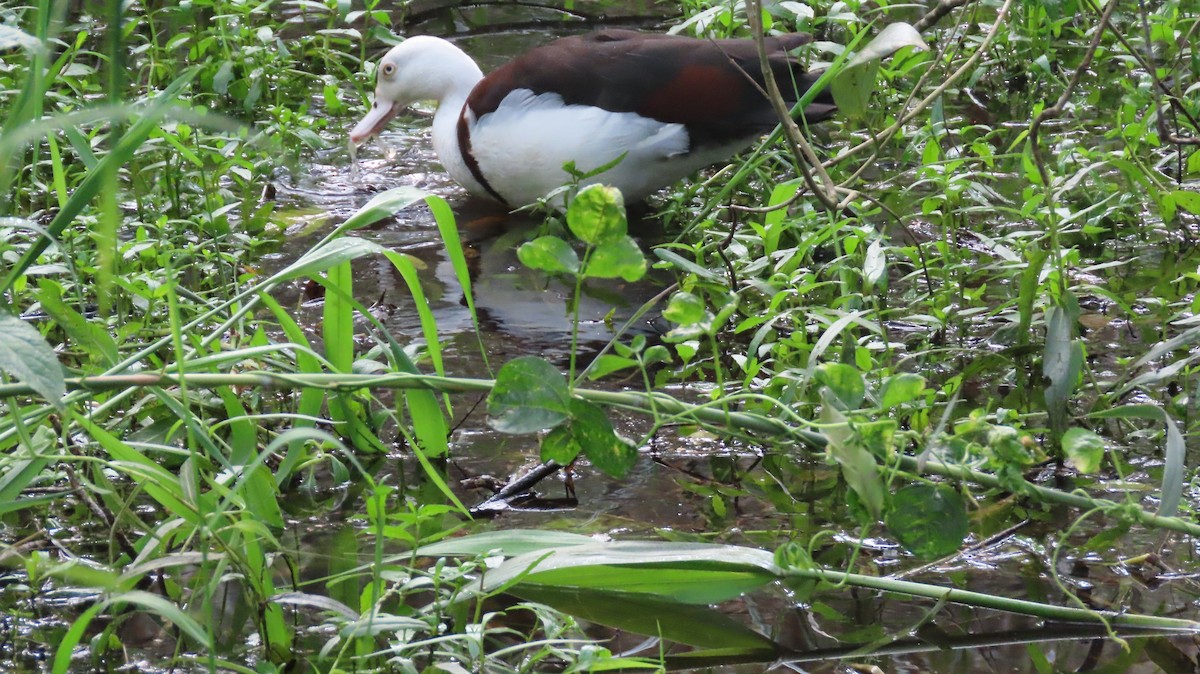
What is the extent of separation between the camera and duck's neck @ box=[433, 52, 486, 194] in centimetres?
462

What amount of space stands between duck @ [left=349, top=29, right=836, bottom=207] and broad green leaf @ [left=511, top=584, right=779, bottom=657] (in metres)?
2.07

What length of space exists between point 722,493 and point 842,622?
51 centimetres

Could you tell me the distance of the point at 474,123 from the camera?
4.54 meters

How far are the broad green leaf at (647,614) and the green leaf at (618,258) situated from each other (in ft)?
1.78

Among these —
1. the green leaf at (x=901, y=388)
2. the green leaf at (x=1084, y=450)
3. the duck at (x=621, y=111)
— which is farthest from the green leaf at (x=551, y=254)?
the duck at (x=621, y=111)

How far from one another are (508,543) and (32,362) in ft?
2.55

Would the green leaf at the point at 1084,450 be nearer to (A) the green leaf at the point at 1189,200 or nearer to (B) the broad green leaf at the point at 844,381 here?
(B) the broad green leaf at the point at 844,381

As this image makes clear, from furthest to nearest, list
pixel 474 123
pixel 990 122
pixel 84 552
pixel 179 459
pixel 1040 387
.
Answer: pixel 990 122
pixel 474 123
pixel 1040 387
pixel 179 459
pixel 84 552

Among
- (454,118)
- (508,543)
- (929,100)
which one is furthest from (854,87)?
(454,118)

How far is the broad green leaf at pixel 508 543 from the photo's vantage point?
221 cm

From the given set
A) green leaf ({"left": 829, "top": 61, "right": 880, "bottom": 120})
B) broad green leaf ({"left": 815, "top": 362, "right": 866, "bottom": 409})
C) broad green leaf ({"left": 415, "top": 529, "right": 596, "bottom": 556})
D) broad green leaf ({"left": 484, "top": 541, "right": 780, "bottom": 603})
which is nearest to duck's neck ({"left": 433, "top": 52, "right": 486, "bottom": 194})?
green leaf ({"left": 829, "top": 61, "right": 880, "bottom": 120})

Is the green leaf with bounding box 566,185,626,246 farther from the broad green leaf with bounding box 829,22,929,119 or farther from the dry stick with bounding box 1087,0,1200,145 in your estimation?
the dry stick with bounding box 1087,0,1200,145

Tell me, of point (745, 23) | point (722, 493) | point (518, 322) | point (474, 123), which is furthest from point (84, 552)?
point (745, 23)

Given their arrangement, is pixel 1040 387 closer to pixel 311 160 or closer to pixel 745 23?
pixel 745 23
